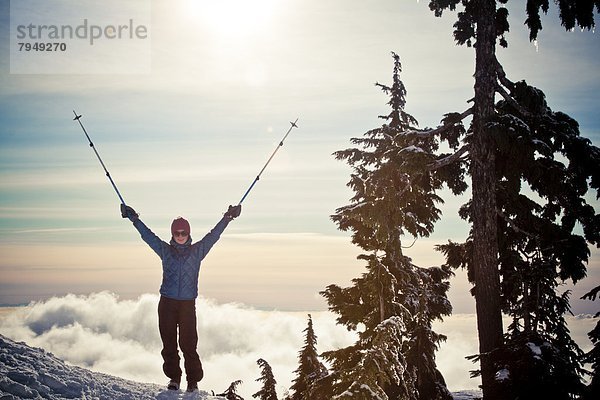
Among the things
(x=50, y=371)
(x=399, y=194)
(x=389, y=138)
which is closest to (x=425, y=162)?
(x=399, y=194)

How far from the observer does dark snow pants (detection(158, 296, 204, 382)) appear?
26.5 feet

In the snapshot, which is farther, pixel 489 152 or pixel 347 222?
pixel 347 222

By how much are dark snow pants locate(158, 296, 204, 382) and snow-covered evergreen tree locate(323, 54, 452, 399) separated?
8.44ft

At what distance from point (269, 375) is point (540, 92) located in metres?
18.7

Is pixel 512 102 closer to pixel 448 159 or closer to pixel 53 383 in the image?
pixel 448 159

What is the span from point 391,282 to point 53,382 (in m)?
6.19

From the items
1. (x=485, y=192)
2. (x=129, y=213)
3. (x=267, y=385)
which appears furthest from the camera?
(x=267, y=385)

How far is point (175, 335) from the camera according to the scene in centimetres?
818

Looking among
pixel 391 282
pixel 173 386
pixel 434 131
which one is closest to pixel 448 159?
pixel 434 131

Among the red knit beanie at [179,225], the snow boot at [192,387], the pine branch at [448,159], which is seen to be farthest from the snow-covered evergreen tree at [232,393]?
the pine branch at [448,159]

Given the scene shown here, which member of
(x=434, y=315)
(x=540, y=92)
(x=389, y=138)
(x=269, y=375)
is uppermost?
(x=389, y=138)

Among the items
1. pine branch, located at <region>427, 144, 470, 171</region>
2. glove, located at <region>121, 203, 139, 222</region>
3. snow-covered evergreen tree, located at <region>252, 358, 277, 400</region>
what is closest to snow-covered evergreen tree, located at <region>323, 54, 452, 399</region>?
pine branch, located at <region>427, 144, 470, 171</region>

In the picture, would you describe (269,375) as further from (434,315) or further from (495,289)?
(495,289)

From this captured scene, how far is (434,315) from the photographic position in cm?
1827
